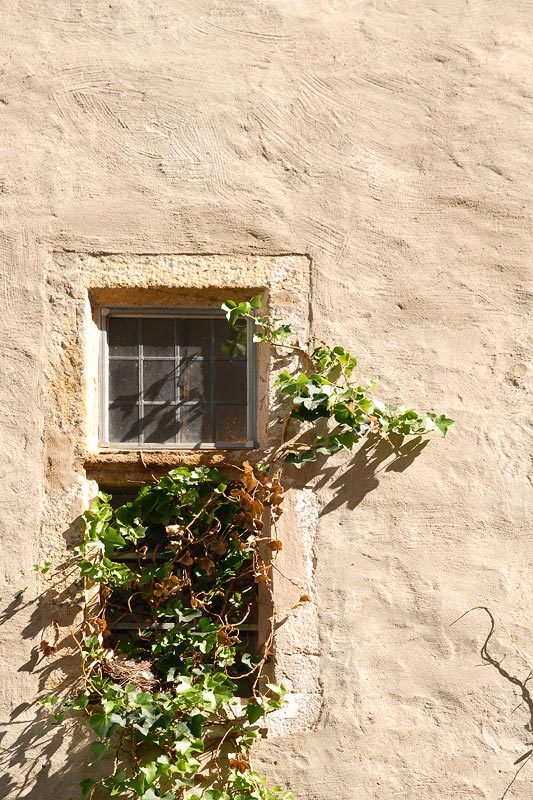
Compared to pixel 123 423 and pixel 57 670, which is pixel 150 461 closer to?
pixel 123 423

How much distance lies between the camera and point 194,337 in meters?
3.37

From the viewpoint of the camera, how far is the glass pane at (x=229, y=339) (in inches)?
132

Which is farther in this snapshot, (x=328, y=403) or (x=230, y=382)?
(x=230, y=382)

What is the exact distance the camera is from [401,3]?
3432 millimetres

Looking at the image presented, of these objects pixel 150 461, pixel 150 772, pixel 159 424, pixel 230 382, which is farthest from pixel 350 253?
pixel 150 772

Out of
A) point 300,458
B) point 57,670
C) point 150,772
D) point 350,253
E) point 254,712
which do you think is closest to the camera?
point 150,772

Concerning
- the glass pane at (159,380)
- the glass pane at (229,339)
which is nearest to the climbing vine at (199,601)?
the glass pane at (229,339)

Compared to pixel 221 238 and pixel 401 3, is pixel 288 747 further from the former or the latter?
pixel 401 3

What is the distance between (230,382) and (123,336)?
48 centimetres

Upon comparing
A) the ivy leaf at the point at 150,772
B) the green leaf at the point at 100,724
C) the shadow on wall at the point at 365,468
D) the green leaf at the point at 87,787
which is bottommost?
the green leaf at the point at 87,787

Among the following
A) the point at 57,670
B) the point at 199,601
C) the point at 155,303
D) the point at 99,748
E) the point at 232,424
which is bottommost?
the point at 99,748

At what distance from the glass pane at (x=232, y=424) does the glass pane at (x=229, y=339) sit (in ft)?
0.72

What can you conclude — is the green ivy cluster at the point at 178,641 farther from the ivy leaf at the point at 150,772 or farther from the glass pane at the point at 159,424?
the glass pane at the point at 159,424

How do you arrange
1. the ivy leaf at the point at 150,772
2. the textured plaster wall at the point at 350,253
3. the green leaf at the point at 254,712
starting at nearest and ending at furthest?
1. the ivy leaf at the point at 150,772
2. the green leaf at the point at 254,712
3. the textured plaster wall at the point at 350,253
